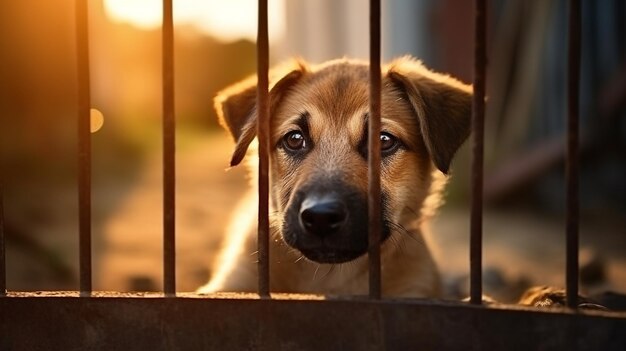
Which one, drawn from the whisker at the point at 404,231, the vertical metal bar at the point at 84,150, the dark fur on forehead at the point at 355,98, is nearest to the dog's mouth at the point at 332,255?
the whisker at the point at 404,231

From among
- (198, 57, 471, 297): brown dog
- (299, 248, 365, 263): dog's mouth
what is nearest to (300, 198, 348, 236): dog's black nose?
(299, 248, 365, 263): dog's mouth

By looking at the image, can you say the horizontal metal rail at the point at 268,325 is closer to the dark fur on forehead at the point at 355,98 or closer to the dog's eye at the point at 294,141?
the dark fur on forehead at the point at 355,98

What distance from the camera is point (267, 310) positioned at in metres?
2.86

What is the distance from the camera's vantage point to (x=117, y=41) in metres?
17.0

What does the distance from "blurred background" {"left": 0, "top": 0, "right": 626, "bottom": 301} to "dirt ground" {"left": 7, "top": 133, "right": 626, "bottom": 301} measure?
18 mm

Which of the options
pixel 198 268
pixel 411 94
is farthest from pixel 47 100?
pixel 411 94

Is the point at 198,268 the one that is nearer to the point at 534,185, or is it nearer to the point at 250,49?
the point at 534,185

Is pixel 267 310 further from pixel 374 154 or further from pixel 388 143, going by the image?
pixel 388 143

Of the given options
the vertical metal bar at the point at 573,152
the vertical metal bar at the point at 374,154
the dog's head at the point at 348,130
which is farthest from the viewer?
the dog's head at the point at 348,130

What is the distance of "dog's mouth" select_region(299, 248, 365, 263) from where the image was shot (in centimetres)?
340

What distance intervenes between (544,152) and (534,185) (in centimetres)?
70

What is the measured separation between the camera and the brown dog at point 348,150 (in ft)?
12.8

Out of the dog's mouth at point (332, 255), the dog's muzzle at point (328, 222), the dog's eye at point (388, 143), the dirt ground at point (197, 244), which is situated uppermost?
the dog's eye at point (388, 143)

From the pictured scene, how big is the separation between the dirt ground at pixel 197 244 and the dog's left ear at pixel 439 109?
118 cm
